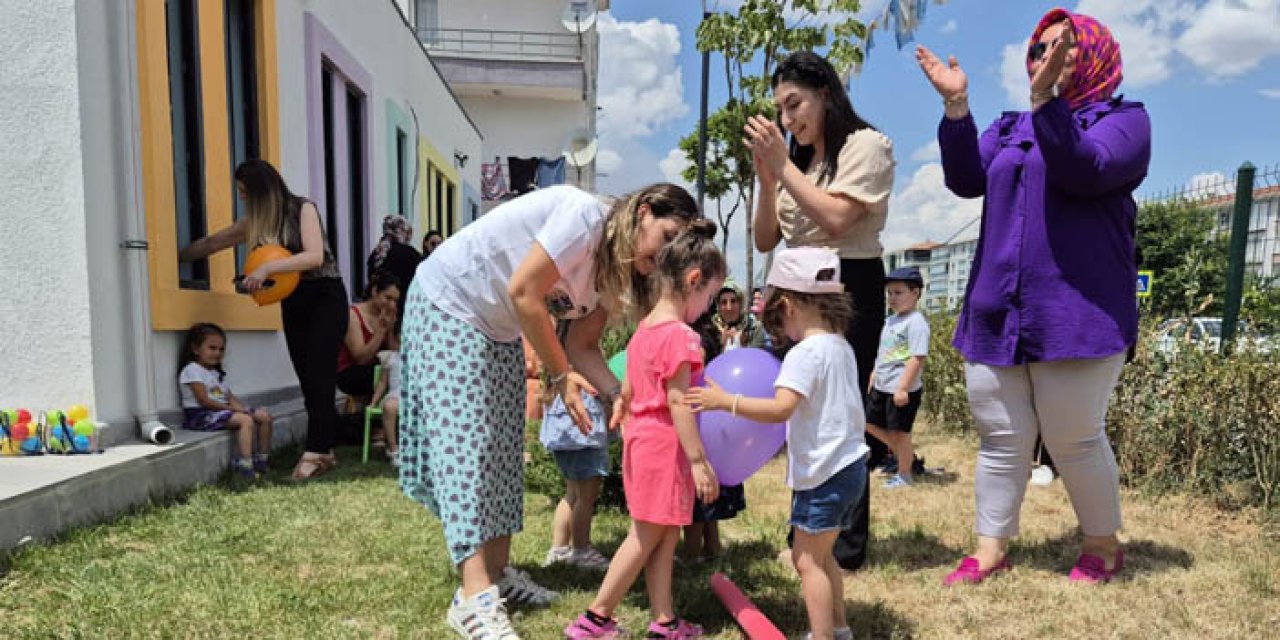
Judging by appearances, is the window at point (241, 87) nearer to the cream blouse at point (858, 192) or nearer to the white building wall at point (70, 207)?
the white building wall at point (70, 207)

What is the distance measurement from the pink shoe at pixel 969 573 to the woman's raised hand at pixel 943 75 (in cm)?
179

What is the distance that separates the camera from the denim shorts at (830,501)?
2.14 m

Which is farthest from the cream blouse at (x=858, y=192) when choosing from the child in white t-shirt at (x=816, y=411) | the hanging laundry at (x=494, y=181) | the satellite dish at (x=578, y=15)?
the satellite dish at (x=578, y=15)

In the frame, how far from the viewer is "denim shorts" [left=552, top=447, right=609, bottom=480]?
9.69ft

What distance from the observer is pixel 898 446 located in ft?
15.5

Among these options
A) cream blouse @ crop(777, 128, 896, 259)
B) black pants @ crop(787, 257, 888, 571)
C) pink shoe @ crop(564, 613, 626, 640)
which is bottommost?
pink shoe @ crop(564, 613, 626, 640)

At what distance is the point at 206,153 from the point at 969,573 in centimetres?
487

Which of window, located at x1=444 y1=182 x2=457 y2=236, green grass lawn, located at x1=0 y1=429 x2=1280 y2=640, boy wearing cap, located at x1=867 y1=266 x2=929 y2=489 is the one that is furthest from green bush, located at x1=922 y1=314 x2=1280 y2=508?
window, located at x1=444 y1=182 x2=457 y2=236

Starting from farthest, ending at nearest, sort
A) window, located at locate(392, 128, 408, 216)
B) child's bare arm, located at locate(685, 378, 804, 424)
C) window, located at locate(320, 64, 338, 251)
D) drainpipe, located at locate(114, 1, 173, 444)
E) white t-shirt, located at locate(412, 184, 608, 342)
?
window, located at locate(392, 128, 408, 216) → window, located at locate(320, 64, 338, 251) → drainpipe, located at locate(114, 1, 173, 444) → white t-shirt, located at locate(412, 184, 608, 342) → child's bare arm, located at locate(685, 378, 804, 424)

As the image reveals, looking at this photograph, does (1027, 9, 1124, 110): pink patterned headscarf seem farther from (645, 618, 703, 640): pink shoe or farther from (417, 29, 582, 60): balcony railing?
(417, 29, 582, 60): balcony railing

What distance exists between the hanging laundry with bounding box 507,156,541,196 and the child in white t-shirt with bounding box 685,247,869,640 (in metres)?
21.2

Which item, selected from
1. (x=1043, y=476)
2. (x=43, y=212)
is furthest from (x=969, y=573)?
(x=43, y=212)

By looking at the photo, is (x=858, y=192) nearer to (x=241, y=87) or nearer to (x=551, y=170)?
(x=241, y=87)

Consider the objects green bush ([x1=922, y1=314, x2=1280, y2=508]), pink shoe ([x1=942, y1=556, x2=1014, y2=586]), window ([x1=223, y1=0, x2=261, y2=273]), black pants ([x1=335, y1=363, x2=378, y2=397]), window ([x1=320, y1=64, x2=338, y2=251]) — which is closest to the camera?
pink shoe ([x1=942, y1=556, x2=1014, y2=586])
